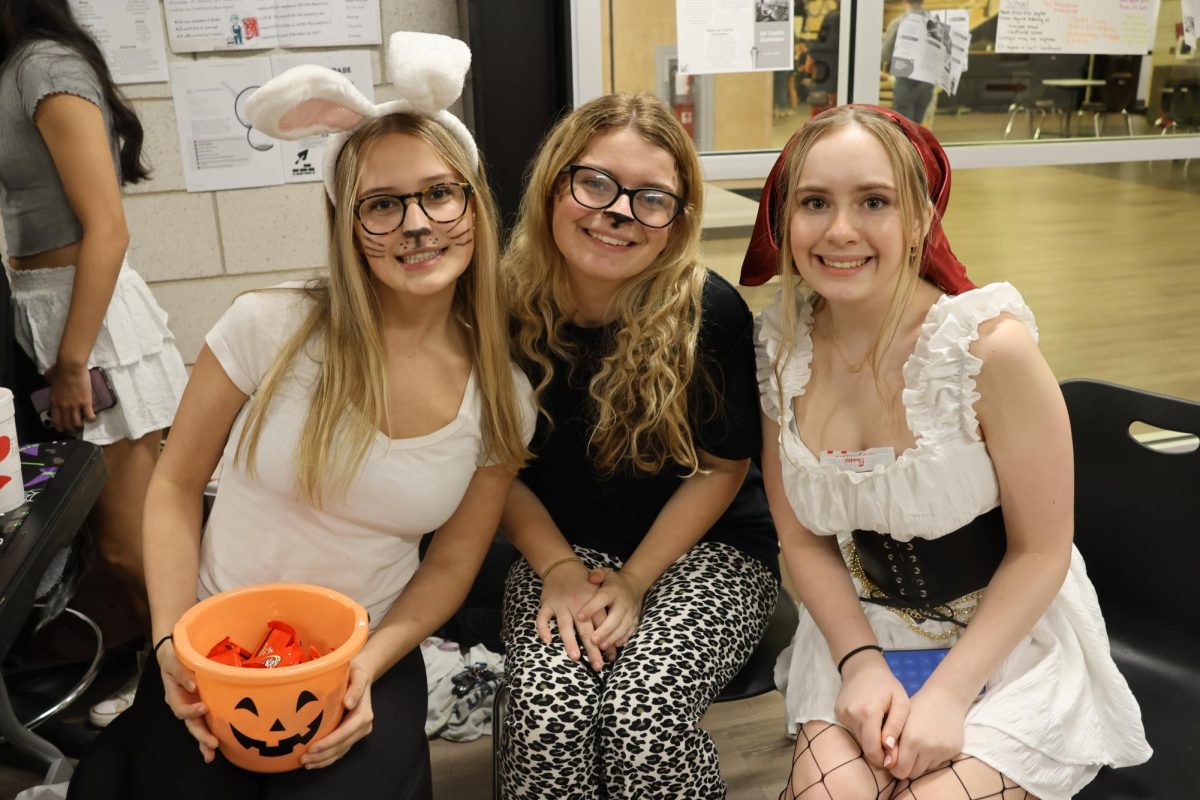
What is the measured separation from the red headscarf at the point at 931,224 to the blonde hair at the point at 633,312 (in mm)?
159

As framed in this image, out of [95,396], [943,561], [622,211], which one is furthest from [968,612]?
[95,396]

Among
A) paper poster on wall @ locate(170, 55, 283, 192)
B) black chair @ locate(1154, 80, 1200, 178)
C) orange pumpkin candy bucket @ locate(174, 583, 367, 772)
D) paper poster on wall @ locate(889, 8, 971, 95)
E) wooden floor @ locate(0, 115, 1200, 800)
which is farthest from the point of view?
wooden floor @ locate(0, 115, 1200, 800)

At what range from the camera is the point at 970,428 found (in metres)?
1.41

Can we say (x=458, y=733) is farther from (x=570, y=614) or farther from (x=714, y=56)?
(x=714, y=56)

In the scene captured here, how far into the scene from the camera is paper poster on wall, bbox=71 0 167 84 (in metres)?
2.76

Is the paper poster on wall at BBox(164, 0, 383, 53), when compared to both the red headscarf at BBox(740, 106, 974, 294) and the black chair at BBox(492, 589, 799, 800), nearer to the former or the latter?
the red headscarf at BBox(740, 106, 974, 294)

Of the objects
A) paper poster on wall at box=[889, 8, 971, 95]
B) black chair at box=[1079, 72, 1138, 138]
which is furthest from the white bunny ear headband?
black chair at box=[1079, 72, 1138, 138]

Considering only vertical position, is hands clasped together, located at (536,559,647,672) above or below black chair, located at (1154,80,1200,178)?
below

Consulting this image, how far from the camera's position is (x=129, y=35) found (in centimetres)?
280

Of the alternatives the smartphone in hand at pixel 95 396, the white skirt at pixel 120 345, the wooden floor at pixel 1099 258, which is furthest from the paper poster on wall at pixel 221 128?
the wooden floor at pixel 1099 258

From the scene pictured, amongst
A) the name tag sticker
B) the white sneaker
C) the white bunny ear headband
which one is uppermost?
the white bunny ear headband

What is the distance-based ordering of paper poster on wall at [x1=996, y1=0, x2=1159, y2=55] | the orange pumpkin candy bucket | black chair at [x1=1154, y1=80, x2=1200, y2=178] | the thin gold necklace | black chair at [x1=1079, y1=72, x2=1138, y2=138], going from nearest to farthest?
the orange pumpkin candy bucket
the thin gold necklace
paper poster on wall at [x1=996, y1=0, x2=1159, y2=55]
black chair at [x1=1079, y1=72, x2=1138, y2=138]
black chair at [x1=1154, y1=80, x2=1200, y2=178]

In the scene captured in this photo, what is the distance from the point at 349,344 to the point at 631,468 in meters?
0.55

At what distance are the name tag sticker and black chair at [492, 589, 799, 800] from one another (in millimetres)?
394
